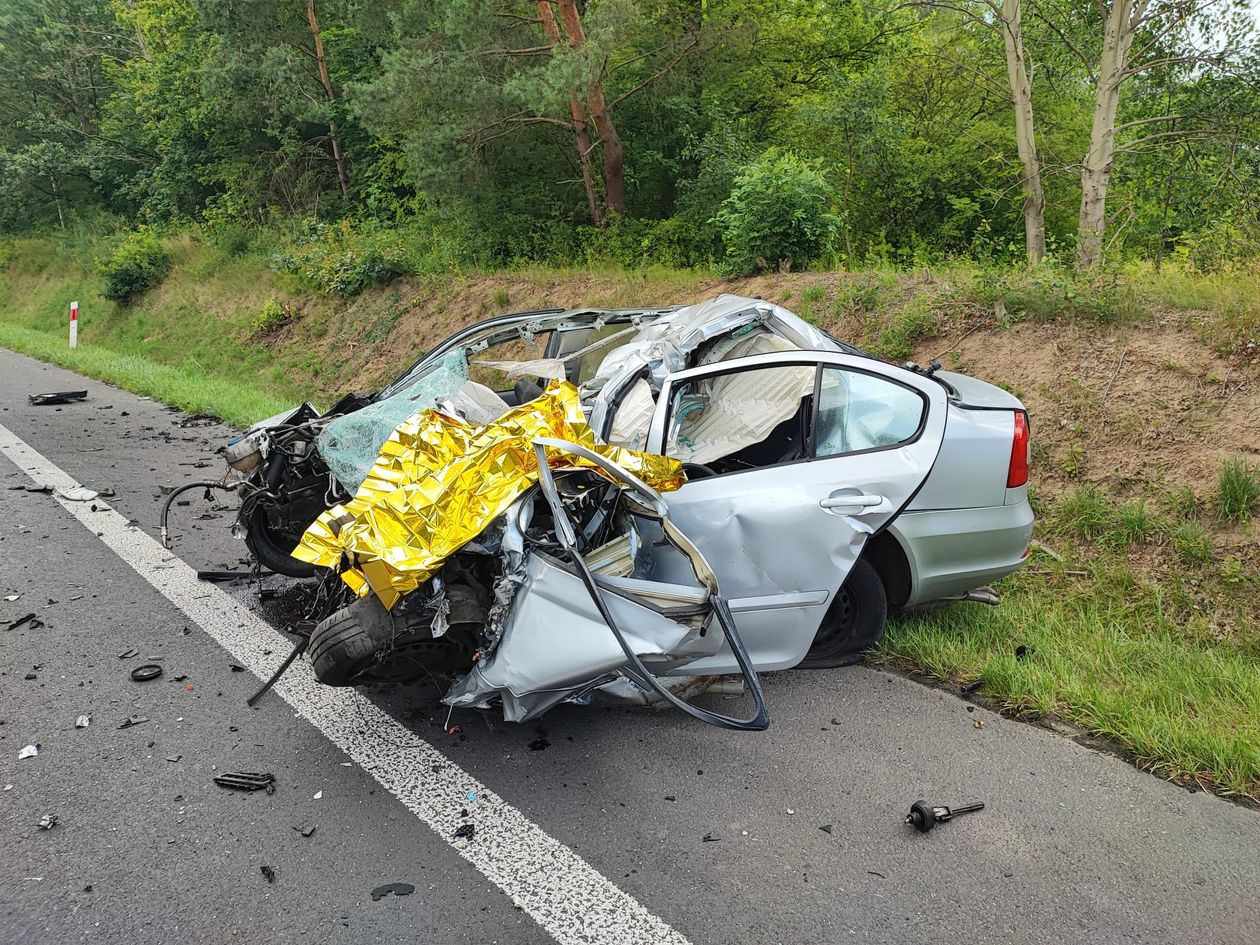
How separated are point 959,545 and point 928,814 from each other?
59.0 inches

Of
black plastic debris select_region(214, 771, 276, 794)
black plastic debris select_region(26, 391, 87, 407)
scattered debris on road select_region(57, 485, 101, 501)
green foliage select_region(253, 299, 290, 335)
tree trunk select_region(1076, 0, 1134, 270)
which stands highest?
tree trunk select_region(1076, 0, 1134, 270)

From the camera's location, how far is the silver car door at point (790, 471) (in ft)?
12.3

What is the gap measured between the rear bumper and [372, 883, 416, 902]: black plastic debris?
2520mm

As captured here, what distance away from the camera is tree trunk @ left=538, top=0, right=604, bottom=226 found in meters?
13.0

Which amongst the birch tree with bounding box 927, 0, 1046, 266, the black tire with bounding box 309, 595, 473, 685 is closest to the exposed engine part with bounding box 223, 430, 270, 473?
the black tire with bounding box 309, 595, 473, 685

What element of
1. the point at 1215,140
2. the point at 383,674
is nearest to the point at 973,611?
the point at 383,674

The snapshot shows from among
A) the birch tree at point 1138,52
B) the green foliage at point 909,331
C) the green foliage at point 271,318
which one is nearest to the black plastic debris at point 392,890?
the green foliage at point 909,331

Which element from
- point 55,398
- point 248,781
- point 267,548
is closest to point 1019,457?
point 248,781

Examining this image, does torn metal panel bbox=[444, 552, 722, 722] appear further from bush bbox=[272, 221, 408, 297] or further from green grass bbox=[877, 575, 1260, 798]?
bush bbox=[272, 221, 408, 297]

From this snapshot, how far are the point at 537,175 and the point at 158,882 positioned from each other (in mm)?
14315

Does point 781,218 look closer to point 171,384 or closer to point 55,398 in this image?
point 171,384

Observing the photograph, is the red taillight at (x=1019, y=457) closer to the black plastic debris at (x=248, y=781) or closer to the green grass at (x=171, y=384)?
the black plastic debris at (x=248, y=781)

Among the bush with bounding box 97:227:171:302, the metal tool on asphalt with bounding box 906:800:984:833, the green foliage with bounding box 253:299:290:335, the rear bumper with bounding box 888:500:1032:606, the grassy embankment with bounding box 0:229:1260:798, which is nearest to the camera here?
the metal tool on asphalt with bounding box 906:800:984:833

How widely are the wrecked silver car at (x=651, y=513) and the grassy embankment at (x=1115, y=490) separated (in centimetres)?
53
